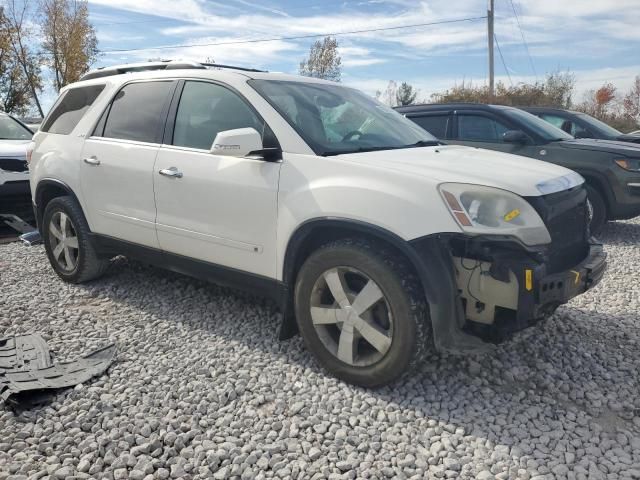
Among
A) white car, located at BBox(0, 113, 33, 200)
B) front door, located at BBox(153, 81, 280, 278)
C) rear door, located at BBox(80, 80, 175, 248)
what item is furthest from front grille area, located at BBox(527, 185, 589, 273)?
white car, located at BBox(0, 113, 33, 200)

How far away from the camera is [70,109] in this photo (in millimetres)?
4910

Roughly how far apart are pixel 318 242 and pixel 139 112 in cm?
199

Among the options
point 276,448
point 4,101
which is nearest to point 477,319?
point 276,448

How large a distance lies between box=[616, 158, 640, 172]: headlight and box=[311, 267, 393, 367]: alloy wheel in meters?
5.25

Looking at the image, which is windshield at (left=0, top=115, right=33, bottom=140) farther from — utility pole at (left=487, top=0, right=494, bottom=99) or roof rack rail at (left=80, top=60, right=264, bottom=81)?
utility pole at (left=487, top=0, right=494, bottom=99)

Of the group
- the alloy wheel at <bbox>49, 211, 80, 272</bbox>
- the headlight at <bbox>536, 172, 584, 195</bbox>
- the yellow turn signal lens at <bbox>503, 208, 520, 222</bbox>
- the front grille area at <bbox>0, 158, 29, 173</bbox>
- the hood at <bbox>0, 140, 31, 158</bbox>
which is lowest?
the alloy wheel at <bbox>49, 211, 80, 272</bbox>

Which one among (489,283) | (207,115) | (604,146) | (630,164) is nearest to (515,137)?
(604,146)

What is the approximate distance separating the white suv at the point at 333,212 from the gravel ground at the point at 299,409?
1.16 feet

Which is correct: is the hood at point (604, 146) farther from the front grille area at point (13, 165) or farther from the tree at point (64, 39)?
the tree at point (64, 39)

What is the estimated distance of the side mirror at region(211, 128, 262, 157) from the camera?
10.3ft

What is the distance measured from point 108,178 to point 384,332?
103 inches

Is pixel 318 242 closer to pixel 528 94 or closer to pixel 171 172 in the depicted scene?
pixel 171 172

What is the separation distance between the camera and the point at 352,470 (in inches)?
96.2

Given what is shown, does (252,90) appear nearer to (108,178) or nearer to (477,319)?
(108,178)
